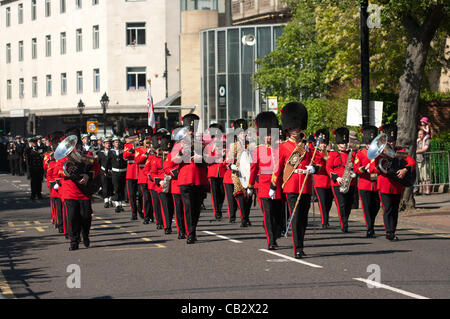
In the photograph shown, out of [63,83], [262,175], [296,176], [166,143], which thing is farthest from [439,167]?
[63,83]

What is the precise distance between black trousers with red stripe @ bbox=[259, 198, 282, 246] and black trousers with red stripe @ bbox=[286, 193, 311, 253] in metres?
0.69

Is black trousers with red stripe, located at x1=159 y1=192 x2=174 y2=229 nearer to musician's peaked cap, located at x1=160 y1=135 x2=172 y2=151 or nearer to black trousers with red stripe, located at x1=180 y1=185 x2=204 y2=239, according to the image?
musician's peaked cap, located at x1=160 y1=135 x2=172 y2=151

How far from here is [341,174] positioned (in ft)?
54.0

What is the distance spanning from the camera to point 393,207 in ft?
47.4

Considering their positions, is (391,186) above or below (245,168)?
below

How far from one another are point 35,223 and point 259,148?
23.9 ft

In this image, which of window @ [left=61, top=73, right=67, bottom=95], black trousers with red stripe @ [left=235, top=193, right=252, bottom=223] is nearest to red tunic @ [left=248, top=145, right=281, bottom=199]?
black trousers with red stripe @ [left=235, top=193, right=252, bottom=223]

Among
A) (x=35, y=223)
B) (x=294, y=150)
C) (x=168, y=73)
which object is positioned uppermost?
(x=168, y=73)

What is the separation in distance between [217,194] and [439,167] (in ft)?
24.5

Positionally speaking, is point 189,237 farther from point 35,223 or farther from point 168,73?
point 168,73

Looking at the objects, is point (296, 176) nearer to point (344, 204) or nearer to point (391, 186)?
point (391, 186)

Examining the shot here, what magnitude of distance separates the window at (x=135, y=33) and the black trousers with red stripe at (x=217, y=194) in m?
43.3

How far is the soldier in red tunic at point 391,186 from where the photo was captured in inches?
567
